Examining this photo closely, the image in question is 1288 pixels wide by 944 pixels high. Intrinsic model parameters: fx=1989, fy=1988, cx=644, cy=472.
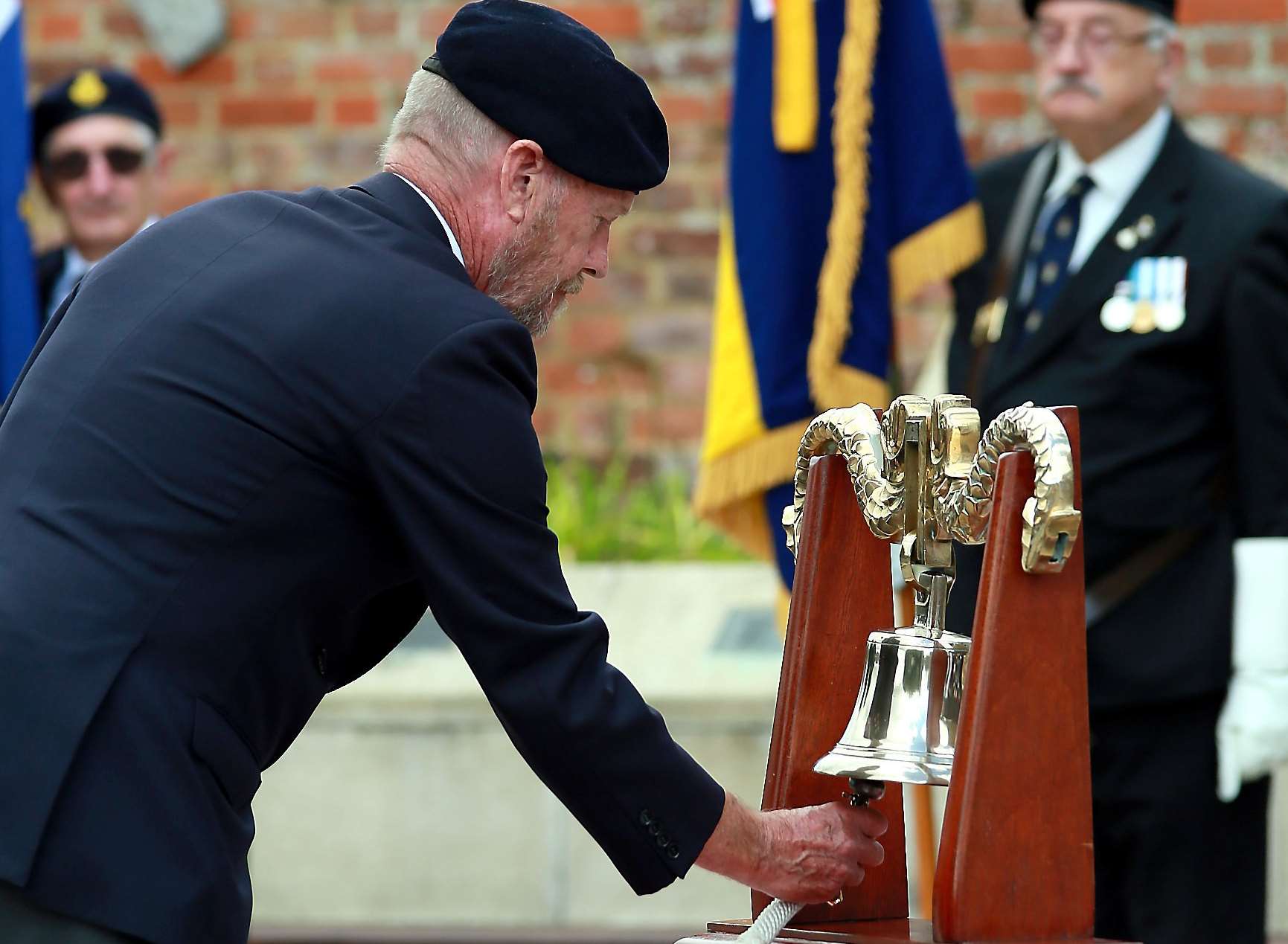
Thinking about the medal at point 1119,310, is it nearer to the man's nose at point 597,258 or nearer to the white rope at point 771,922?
the man's nose at point 597,258

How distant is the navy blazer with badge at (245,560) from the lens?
1781 millimetres

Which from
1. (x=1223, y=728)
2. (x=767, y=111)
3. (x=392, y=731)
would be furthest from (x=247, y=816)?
(x=392, y=731)

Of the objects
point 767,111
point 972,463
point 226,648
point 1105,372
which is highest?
point 767,111

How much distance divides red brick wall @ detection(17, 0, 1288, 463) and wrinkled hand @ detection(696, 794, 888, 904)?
3.52 meters

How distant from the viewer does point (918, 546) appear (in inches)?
78.3

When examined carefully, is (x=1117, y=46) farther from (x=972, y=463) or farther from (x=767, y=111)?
(x=972, y=463)

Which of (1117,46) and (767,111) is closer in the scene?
(1117,46)

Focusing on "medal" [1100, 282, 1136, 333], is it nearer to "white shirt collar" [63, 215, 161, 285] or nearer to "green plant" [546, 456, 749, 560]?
"green plant" [546, 456, 749, 560]

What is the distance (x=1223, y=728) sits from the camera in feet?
10.3

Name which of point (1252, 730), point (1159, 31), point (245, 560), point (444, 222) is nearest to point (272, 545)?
point (245, 560)

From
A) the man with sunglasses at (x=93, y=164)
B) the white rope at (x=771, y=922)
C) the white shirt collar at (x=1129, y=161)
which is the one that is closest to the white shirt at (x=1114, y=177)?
the white shirt collar at (x=1129, y=161)

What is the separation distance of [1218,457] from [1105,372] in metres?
0.23

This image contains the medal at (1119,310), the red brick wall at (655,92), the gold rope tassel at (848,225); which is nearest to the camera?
the medal at (1119,310)

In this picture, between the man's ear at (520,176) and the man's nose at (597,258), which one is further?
the man's nose at (597,258)
